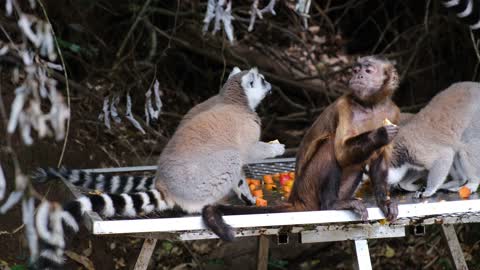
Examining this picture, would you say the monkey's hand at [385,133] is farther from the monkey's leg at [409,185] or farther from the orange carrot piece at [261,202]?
the monkey's leg at [409,185]

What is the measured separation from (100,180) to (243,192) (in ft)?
3.40

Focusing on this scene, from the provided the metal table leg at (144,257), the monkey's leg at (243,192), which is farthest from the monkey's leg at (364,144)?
the metal table leg at (144,257)

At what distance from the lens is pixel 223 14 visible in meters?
3.79

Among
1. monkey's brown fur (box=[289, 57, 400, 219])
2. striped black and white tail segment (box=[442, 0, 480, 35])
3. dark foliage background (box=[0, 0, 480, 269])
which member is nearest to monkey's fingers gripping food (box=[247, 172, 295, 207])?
monkey's brown fur (box=[289, 57, 400, 219])

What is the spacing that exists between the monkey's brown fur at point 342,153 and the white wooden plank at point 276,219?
28 cm

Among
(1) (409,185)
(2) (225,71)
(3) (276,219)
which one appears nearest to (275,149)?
(1) (409,185)

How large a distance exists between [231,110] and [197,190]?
2.66ft

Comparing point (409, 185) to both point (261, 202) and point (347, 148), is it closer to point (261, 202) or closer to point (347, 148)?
point (261, 202)

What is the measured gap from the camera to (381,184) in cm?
458

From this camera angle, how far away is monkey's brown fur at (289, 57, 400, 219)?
4520 millimetres

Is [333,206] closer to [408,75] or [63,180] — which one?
[63,180]

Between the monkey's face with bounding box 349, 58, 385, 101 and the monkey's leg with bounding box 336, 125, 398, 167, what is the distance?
0.31m

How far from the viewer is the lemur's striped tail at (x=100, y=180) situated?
535cm

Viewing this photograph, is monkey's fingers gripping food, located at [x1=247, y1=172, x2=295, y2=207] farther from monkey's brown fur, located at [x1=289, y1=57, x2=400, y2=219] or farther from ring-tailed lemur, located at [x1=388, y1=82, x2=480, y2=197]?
ring-tailed lemur, located at [x1=388, y1=82, x2=480, y2=197]
